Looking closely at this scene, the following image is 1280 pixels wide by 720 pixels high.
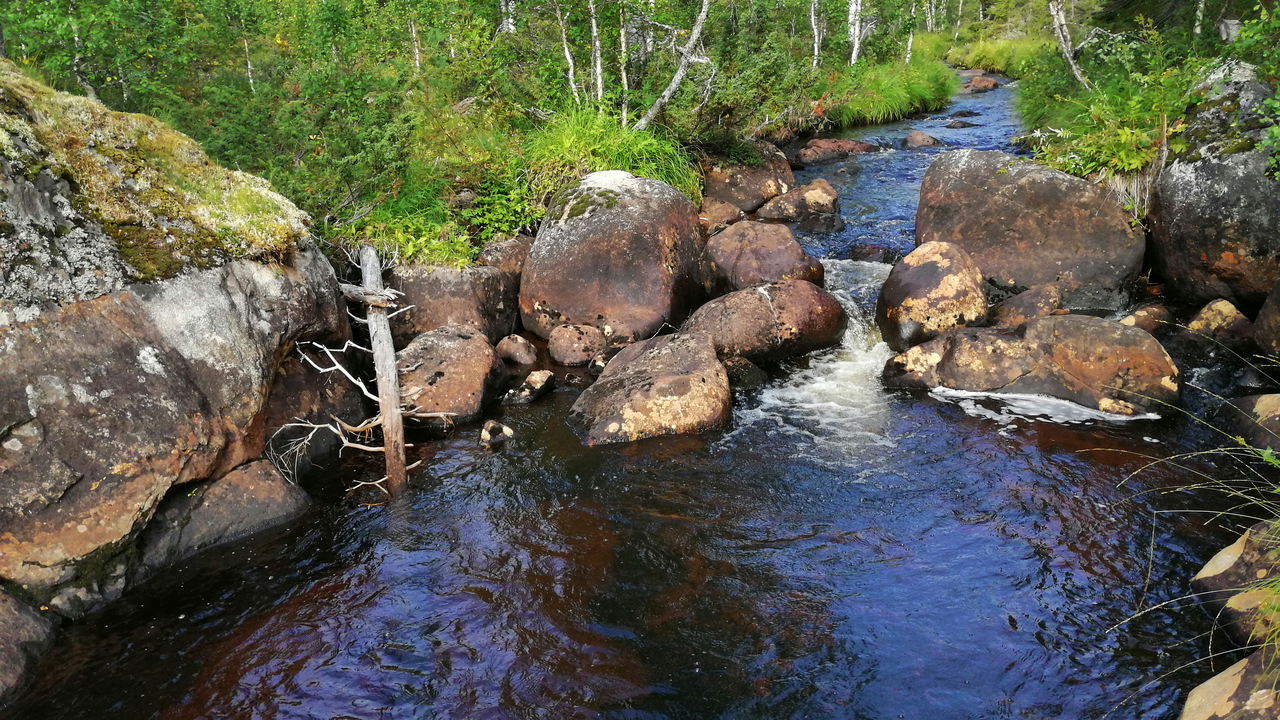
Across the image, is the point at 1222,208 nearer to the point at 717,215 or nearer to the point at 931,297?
the point at 931,297

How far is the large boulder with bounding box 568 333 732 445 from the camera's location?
7051mm

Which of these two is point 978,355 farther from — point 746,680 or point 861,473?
point 746,680

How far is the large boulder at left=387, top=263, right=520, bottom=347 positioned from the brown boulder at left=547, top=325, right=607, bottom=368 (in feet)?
2.93

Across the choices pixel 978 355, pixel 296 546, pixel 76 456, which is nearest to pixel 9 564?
pixel 76 456

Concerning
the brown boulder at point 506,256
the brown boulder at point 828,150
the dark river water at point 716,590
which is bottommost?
the dark river water at point 716,590

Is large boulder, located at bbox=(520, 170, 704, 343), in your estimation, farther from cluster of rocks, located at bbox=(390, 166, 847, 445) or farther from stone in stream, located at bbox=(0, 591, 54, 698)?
stone in stream, located at bbox=(0, 591, 54, 698)

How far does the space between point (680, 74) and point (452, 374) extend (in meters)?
7.27

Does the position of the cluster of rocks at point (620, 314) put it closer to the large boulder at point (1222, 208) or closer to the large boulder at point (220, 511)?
the large boulder at point (220, 511)

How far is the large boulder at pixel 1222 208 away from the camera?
7.56m

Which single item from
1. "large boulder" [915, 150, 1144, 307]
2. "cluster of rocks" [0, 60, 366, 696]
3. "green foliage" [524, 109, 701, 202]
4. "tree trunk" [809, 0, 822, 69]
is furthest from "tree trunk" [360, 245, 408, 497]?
"tree trunk" [809, 0, 822, 69]

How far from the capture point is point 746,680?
13.7 ft

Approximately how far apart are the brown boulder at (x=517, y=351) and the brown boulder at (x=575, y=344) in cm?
25

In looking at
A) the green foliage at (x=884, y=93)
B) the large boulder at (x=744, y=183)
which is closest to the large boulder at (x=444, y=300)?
the large boulder at (x=744, y=183)

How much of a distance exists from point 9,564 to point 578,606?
364cm
